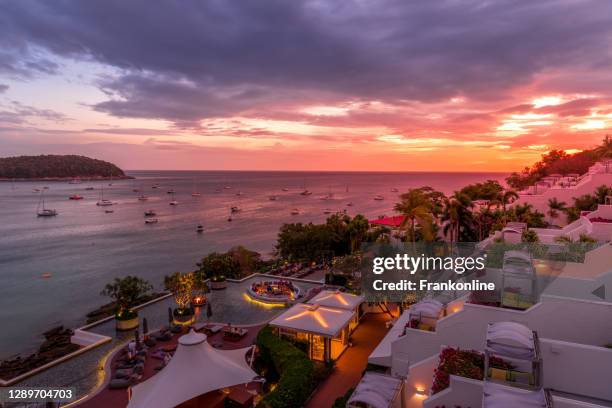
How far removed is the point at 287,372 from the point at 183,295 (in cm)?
969

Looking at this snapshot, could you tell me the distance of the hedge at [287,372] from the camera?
12.5 m

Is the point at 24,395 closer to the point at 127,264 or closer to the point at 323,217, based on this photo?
the point at 127,264

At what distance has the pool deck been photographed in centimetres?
1333

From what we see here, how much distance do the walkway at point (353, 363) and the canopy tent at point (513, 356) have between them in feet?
20.8

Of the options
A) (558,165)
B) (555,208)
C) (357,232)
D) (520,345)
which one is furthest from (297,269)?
(558,165)

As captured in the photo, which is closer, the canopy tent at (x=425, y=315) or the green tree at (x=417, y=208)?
the canopy tent at (x=425, y=315)

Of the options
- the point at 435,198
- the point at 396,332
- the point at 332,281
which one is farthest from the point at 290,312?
the point at 435,198

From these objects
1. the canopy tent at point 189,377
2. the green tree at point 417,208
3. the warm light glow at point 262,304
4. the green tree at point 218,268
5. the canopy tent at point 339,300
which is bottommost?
the warm light glow at point 262,304

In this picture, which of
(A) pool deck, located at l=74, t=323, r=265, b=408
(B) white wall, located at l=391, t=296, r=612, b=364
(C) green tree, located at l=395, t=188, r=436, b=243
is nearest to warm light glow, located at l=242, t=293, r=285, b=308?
(A) pool deck, located at l=74, t=323, r=265, b=408

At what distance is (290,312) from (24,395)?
425 inches

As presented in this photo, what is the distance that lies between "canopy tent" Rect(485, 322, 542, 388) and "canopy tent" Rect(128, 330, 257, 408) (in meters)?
6.97

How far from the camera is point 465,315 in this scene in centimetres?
1202

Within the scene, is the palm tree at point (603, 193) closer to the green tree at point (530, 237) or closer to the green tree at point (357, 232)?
the green tree at point (530, 237)

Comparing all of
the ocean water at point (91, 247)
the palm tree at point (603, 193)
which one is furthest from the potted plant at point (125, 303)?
the palm tree at point (603, 193)
